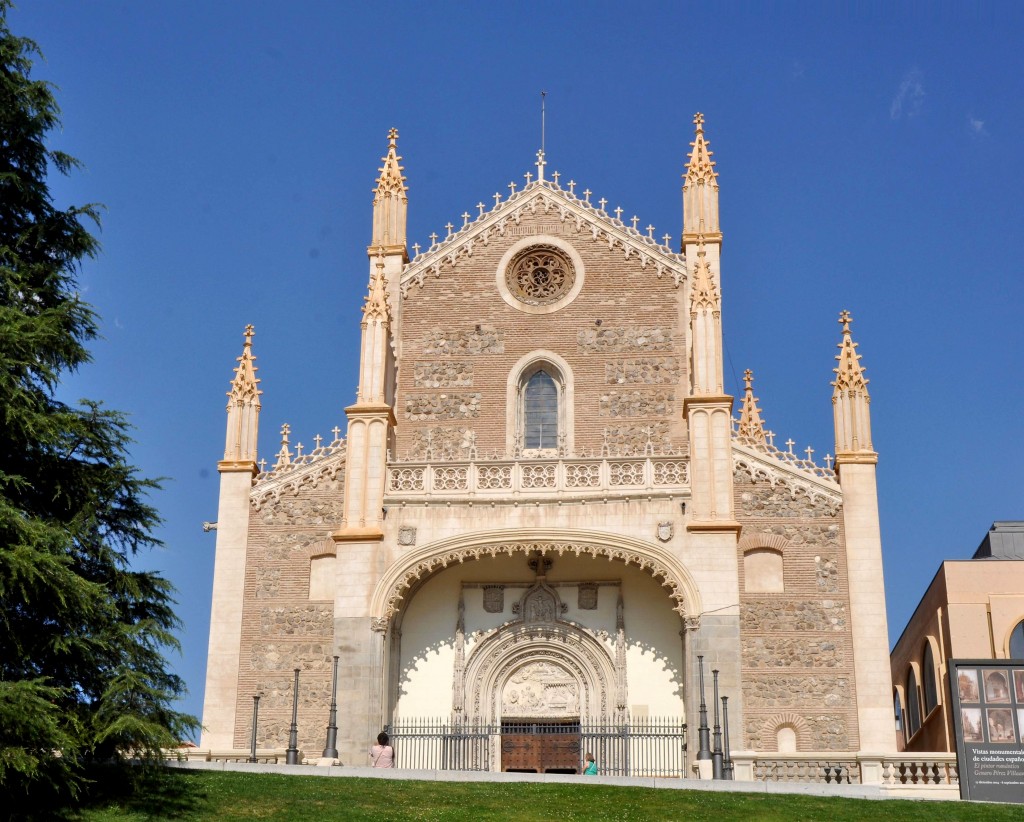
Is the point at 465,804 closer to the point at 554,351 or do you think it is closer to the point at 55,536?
the point at 55,536

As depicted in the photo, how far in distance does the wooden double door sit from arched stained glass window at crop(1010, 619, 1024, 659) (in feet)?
37.8

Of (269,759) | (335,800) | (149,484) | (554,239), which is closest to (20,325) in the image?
(149,484)

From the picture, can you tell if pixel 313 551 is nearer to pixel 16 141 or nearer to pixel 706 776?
pixel 706 776

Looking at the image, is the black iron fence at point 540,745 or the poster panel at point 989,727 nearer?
the poster panel at point 989,727

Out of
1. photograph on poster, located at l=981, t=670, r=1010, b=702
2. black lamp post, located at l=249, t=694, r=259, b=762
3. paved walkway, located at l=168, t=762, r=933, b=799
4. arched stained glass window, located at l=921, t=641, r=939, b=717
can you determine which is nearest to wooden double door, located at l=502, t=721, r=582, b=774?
black lamp post, located at l=249, t=694, r=259, b=762

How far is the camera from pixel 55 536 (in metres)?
22.0

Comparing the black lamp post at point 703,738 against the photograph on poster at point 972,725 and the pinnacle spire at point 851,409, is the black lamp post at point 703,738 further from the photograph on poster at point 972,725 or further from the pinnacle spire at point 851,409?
the pinnacle spire at point 851,409

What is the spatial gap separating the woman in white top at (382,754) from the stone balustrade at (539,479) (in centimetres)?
644

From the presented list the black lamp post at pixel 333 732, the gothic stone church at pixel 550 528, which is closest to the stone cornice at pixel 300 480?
the gothic stone church at pixel 550 528

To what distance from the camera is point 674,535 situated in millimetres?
32688

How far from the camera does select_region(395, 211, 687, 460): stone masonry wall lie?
3600 cm

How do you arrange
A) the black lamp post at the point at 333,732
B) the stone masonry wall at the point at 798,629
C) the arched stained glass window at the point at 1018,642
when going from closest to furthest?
the black lamp post at the point at 333,732, the stone masonry wall at the point at 798,629, the arched stained glass window at the point at 1018,642

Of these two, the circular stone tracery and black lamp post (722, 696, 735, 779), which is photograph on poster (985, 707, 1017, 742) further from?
the circular stone tracery

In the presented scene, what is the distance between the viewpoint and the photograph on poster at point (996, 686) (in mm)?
25578
